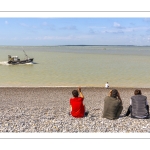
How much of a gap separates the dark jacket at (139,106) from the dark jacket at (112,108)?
368 millimetres

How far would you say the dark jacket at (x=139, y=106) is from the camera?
6.70 metres

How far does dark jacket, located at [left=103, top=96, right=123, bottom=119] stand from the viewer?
6660 millimetres

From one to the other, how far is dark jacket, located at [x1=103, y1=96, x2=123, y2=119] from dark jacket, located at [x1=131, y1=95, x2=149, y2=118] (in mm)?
368

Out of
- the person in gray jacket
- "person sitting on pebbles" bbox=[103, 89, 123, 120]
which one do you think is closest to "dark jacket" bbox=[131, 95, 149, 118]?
the person in gray jacket

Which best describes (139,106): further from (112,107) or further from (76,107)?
(76,107)

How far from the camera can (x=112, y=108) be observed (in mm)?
6684

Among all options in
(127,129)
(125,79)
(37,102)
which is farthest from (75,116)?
(125,79)

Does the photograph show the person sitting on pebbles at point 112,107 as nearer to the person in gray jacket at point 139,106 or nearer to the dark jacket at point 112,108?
the dark jacket at point 112,108

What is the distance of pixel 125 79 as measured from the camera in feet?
64.7

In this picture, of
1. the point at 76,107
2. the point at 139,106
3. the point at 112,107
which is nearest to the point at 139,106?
the point at 139,106

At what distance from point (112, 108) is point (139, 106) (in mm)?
666
